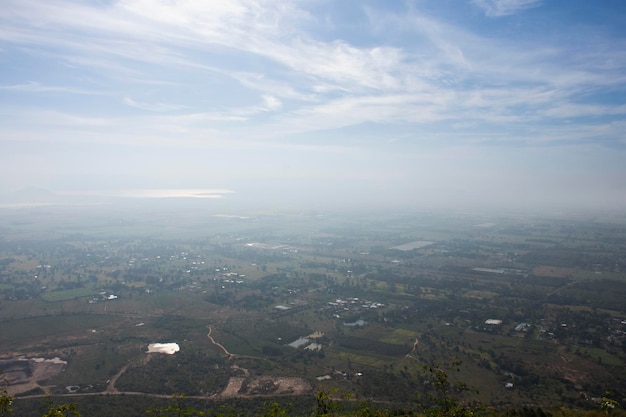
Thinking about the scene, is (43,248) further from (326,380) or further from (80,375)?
(326,380)

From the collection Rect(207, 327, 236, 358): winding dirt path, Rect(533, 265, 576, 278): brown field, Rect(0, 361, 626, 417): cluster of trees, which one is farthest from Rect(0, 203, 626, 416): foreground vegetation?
Rect(533, 265, 576, 278): brown field

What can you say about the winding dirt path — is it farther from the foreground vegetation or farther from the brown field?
the brown field

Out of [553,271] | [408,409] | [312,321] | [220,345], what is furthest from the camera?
[553,271]

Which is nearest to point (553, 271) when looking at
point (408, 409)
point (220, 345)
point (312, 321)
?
point (312, 321)

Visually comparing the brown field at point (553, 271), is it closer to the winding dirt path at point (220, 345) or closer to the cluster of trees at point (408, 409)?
the cluster of trees at point (408, 409)

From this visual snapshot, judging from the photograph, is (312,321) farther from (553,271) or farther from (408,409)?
(553,271)

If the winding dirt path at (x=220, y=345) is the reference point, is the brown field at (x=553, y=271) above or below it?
above

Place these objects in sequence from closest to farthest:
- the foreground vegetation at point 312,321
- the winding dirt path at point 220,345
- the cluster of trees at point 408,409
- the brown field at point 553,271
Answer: the cluster of trees at point 408,409, the foreground vegetation at point 312,321, the winding dirt path at point 220,345, the brown field at point 553,271

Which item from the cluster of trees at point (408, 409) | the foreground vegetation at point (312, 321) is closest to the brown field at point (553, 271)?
the foreground vegetation at point (312, 321)

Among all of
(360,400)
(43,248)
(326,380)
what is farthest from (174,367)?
(43,248)

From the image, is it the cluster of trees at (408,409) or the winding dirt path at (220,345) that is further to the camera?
the winding dirt path at (220,345)

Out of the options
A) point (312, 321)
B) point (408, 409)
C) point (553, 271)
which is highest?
point (553, 271)

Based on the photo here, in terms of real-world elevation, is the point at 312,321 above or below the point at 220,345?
above
